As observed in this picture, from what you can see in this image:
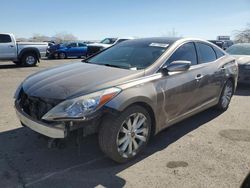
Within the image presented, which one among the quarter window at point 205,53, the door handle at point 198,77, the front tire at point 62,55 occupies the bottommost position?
the front tire at point 62,55

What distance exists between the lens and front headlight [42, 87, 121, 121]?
3.25 m

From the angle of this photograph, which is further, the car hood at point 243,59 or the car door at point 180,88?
the car hood at point 243,59

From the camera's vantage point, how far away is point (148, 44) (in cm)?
491

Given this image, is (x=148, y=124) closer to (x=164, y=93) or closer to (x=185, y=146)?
(x=164, y=93)

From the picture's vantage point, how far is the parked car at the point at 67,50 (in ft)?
78.6

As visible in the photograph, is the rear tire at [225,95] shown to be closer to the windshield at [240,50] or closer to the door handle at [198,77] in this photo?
the door handle at [198,77]

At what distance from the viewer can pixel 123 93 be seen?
3.57m

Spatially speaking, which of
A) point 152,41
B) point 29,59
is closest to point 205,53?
point 152,41

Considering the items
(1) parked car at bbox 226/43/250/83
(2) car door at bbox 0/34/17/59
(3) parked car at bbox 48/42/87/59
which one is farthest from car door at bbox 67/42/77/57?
(1) parked car at bbox 226/43/250/83

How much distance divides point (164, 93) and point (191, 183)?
51.3 inches

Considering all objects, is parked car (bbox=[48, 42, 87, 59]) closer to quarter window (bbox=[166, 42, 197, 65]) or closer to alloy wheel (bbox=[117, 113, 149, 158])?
quarter window (bbox=[166, 42, 197, 65])

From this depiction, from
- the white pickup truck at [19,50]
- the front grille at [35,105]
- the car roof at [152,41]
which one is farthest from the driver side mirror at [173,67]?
the white pickup truck at [19,50]

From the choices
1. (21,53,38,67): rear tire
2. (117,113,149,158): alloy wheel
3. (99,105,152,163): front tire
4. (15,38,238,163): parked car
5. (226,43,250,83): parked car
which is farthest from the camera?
(21,53,38,67): rear tire

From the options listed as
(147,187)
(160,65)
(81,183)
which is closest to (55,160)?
(81,183)
